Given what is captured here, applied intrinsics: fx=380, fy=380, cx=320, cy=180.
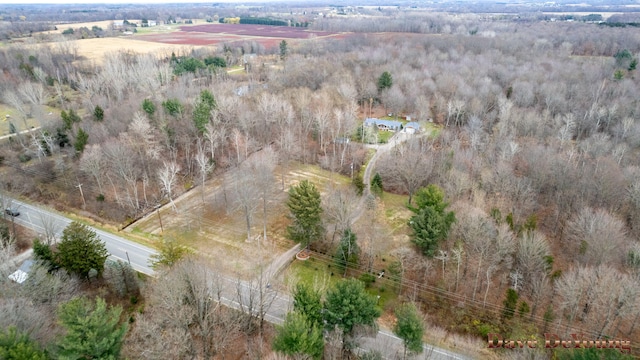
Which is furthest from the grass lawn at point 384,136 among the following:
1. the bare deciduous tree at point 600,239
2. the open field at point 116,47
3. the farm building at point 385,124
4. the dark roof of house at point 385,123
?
the open field at point 116,47

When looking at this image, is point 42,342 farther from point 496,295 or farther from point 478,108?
point 478,108

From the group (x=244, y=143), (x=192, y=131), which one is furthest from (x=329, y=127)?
(x=192, y=131)

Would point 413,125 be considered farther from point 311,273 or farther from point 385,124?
point 311,273

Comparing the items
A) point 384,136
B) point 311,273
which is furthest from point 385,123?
point 311,273

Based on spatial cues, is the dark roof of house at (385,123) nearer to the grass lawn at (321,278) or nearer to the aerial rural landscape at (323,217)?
the aerial rural landscape at (323,217)

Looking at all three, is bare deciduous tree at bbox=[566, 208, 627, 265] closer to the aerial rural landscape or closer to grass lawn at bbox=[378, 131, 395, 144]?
the aerial rural landscape
